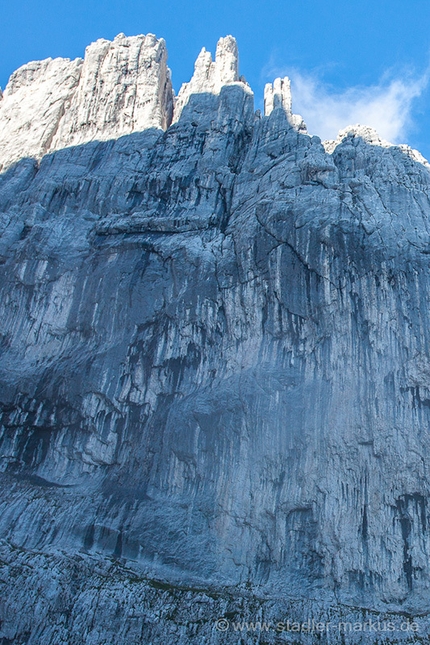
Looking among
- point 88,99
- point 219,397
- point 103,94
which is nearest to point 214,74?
point 103,94

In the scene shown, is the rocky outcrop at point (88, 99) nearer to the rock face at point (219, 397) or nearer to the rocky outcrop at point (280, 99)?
the rock face at point (219, 397)

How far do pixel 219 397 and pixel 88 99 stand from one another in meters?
30.2

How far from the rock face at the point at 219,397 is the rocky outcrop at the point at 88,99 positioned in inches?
239

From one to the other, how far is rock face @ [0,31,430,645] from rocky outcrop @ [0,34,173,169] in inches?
239

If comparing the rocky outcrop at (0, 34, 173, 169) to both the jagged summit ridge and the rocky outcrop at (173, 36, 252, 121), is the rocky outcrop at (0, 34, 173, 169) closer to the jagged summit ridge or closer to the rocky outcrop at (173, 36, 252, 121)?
the jagged summit ridge

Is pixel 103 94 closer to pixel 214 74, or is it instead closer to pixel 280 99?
pixel 214 74

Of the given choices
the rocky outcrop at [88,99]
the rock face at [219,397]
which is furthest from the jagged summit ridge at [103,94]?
the rock face at [219,397]

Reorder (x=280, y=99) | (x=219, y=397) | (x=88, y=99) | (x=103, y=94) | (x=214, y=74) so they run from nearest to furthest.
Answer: (x=219, y=397), (x=280, y=99), (x=88, y=99), (x=103, y=94), (x=214, y=74)

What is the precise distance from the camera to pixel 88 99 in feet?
155

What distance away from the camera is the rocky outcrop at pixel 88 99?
149ft

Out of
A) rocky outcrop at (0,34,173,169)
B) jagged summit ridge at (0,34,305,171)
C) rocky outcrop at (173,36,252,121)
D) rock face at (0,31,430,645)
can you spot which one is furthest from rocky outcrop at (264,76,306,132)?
rocky outcrop at (0,34,173,169)

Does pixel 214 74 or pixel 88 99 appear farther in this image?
pixel 214 74

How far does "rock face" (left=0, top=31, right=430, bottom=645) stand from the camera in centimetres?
2583

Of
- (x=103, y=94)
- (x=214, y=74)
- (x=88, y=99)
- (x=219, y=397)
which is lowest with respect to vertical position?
(x=219, y=397)
